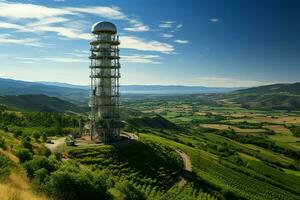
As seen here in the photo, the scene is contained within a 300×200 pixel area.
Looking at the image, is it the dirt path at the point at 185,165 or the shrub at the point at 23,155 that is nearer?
the shrub at the point at 23,155

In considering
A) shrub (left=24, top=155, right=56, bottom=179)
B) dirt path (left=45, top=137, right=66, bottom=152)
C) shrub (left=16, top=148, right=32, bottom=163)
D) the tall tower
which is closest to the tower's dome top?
the tall tower

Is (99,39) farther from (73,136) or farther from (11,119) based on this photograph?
(11,119)

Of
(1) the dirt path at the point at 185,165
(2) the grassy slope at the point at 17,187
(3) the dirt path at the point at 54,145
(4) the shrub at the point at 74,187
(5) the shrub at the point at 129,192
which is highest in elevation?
(2) the grassy slope at the point at 17,187

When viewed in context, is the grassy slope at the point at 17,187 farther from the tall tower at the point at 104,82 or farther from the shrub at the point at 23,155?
the tall tower at the point at 104,82

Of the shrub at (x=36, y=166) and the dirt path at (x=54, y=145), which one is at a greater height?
the shrub at (x=36, y=166)

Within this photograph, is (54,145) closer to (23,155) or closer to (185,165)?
(23,155)

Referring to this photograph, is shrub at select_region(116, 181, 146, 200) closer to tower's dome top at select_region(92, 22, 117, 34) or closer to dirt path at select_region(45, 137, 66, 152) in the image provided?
dirt path at select_region(45, 137, 66, 152)

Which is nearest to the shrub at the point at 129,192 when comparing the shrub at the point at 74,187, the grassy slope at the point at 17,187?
the shrub at the point at 74,187

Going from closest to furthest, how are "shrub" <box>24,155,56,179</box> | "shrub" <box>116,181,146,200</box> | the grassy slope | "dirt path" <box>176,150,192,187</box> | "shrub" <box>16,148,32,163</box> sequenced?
1. the grassy slope
2. "shrub" <box>24,155,56,179</box>
3. "shrub" <box>116,181,146,200</box>
4. "shrub" <box>16,148,32,163</box>
5. "dirt path" <box>176,150,192,187</box>

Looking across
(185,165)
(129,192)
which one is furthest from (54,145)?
(129,192)
